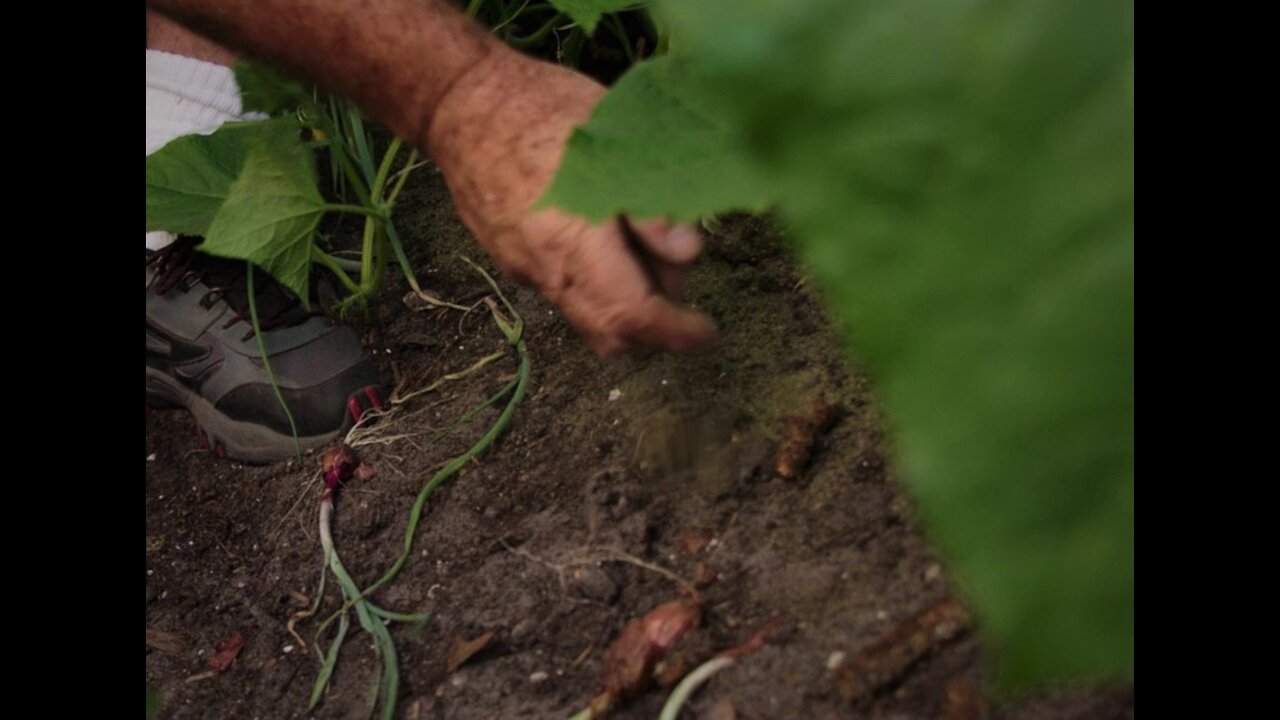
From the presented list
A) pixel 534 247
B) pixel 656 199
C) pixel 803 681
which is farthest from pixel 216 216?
pixel 803 681

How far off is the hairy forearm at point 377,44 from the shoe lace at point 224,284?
49 centimetres

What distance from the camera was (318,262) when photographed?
1761 mm

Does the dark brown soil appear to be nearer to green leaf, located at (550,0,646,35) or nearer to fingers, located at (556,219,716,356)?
fingers, located at (556,219,716,356)

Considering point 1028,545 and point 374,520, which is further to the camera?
point 374,520

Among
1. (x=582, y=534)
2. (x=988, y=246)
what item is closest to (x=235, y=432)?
(x=582, y=534)

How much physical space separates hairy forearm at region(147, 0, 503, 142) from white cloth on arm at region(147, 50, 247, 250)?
17.3 inches

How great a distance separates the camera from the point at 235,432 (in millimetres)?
1720

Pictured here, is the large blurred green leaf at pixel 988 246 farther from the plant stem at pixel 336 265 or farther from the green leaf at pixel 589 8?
the plant stem at pixel 336 265

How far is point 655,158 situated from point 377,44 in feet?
1.70

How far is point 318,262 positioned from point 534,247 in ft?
2.64

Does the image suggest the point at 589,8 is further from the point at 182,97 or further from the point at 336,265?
the point at 182,97

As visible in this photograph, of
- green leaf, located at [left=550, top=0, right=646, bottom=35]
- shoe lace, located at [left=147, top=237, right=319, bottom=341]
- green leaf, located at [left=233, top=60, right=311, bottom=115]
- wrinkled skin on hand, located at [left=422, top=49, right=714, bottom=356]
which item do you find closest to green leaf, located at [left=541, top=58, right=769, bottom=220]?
wrinkled skin on hand, located at [left=422, top=49, right=714, bottom=356]

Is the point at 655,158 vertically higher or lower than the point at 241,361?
higher

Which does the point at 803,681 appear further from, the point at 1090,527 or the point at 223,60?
the point at 223,60
